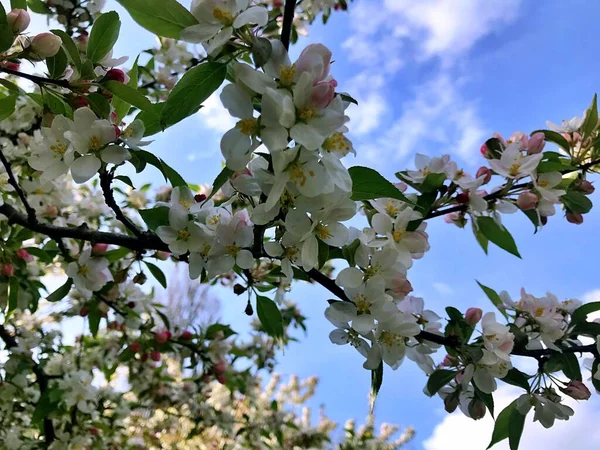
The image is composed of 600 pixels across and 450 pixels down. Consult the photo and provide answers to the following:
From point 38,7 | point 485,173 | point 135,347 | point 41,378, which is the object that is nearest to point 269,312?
point 485,173

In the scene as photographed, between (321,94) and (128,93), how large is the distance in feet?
1.29

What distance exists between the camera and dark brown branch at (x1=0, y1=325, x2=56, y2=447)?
6.66ft

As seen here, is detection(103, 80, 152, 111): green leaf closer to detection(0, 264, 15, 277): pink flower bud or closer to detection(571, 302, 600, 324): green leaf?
detection(0, 264, 15, 277): pink flower bud

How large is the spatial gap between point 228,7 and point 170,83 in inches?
71.4

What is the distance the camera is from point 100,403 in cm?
232

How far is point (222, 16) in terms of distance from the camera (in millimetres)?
689

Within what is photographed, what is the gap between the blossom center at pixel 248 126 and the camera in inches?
26.5

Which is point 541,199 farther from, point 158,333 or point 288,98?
point 158,333

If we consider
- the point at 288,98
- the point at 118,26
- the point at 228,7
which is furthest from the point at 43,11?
the point at 288,98

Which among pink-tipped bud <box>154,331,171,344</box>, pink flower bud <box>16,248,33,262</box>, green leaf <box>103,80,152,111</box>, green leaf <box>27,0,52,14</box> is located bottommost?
green leaf <box>103,80,152,111</box>

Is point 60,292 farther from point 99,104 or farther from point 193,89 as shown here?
point 193,89

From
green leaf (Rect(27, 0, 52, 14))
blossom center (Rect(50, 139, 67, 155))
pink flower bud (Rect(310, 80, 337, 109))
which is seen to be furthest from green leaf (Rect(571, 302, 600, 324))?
green leaf (Rect(27, 0, 52, 14))

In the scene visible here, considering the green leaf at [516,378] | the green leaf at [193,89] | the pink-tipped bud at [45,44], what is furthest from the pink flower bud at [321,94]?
the green leaf at [516,378]

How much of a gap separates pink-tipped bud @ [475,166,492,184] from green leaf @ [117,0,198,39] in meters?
0.97
